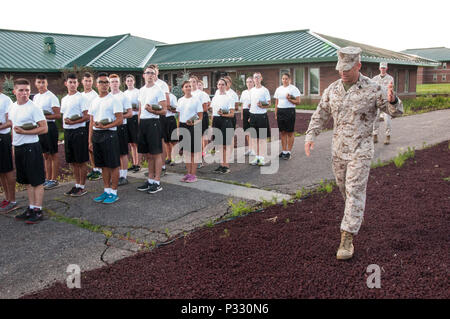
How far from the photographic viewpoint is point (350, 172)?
4176 mm

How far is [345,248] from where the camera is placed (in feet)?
13.6

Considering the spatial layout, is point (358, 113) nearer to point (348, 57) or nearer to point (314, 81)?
point (348, 57)

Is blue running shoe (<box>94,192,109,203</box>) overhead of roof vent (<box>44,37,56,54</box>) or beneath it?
beneath

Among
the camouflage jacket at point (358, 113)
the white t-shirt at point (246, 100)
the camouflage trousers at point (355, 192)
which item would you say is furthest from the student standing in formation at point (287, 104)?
the camouflage trousers at point (355, 192)

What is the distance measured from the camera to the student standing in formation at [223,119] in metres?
8.48

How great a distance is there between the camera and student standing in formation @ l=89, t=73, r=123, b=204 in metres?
6.53

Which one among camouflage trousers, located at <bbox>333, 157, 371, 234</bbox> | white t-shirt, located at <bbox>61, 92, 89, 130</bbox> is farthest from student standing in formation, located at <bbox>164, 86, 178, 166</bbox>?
camouflage trousers, located at <bbox>333, 157, 371, 234</bbox>

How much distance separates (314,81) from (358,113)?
21.0m

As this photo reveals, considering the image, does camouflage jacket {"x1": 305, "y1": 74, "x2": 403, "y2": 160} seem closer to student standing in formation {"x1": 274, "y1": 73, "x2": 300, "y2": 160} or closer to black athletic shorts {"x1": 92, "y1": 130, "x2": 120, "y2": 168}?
black athletic shorts {"x1": 92, "y1": 130, "x2": 120, "y2": 168}

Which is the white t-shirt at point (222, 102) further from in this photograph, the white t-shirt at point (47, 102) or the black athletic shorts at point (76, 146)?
the white t-shirt at point (47, 102)

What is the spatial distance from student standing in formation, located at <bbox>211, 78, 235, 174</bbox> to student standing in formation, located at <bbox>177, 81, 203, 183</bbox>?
0.70 m

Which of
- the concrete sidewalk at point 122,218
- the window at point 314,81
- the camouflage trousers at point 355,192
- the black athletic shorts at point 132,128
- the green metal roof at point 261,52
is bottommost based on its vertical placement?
the concrete sidewalk at point 122,218

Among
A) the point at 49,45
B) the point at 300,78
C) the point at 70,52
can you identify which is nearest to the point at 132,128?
the point at 300,78
